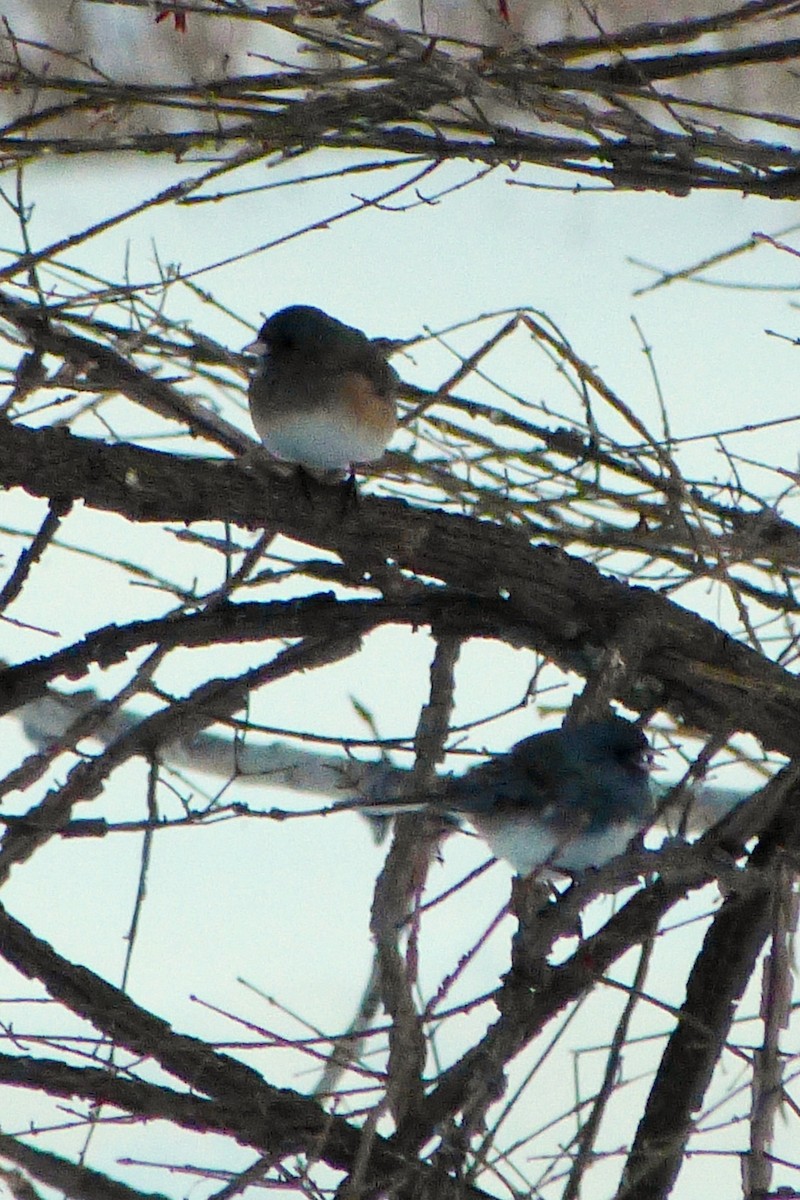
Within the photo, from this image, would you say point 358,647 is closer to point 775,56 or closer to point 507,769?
point 507,769

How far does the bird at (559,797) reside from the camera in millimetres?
2289

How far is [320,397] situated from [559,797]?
0.85m

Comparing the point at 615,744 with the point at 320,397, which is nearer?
the point at 615,744

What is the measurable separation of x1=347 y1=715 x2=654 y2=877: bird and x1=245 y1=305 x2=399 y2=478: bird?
62 cm

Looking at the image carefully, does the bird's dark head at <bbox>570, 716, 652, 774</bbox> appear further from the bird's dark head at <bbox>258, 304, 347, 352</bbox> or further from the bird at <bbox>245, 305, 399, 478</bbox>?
the bird's dark head at <bbox>258, 304, 347, 352</bbox>

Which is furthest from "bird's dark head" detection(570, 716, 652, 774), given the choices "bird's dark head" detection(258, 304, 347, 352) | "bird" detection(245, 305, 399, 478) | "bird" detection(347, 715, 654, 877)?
"bird's dark head" detection(258, 304, 347, 352)

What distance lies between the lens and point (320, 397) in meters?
2.51

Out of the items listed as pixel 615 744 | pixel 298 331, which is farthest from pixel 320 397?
pixel 615 744

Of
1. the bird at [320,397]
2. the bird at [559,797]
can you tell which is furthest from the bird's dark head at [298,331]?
the bird at [559,797]

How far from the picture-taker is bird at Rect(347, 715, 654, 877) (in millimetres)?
2289

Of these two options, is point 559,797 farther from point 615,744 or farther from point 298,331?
point 298,331

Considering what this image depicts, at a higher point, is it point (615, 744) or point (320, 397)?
point (320, 397)

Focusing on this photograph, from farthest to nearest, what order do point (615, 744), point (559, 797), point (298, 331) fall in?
1. point (298, 331)
2. point (559, 797)
3. point (615, 744)

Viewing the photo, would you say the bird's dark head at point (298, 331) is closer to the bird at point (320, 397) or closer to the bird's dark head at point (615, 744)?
the bird at point (320, 397)
